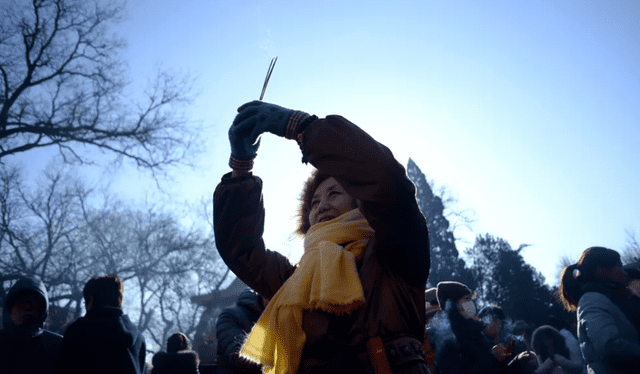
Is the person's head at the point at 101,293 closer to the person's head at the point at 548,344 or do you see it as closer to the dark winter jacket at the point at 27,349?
the dark winter jacket at the point at 27,349

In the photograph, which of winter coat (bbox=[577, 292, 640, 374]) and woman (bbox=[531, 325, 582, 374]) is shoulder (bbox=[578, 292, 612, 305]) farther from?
woman (bbox=[531, 325, 582, 374])

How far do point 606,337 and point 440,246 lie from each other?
24.2 metres

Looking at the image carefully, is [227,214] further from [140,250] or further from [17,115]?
[140,250]

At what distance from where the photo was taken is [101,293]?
11.7ft

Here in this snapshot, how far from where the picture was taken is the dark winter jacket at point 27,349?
11.0ft

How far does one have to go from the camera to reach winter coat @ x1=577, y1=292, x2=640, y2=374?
8.99 ft

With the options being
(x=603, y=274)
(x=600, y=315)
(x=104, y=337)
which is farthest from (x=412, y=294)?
(x=104, y=337)

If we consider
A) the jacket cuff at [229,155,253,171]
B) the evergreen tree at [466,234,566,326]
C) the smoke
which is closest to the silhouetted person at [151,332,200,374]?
the smoke

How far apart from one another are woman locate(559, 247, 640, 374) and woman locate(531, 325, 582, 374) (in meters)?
3.34

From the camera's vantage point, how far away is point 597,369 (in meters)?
3.00

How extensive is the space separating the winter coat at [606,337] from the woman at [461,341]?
811 millimetres

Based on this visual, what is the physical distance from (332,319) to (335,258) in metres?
0.22

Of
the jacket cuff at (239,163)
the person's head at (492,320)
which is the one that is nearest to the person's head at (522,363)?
the person's head at (492,320)

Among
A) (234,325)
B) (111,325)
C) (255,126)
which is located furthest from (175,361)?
(255,126)
